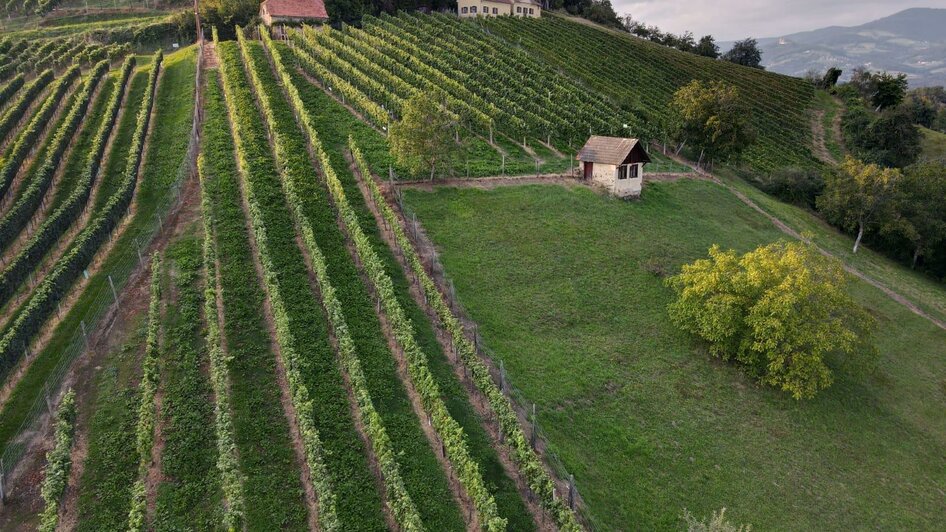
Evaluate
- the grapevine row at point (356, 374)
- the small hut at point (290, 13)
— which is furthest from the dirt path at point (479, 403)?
the small hut at point (290, 13)

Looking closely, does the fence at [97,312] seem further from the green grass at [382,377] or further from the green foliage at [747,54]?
the green foliage at [747,54]

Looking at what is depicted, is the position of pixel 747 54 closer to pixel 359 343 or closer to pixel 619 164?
pixel 619 164

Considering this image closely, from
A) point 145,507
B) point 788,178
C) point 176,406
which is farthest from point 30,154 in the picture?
point 788,178

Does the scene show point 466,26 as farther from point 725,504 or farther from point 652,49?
point 725,504

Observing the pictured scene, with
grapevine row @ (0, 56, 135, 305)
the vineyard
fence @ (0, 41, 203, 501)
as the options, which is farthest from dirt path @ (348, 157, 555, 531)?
grapevine row @ (0, 56, 135, 305)

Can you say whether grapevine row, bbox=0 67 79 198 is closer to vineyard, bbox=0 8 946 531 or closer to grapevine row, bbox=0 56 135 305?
vineyard, bbox=0 8 946 531

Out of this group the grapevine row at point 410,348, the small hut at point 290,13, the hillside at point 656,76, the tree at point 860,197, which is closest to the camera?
the grapevine row at point 410,348

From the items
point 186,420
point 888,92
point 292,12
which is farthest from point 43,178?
point 888,92
